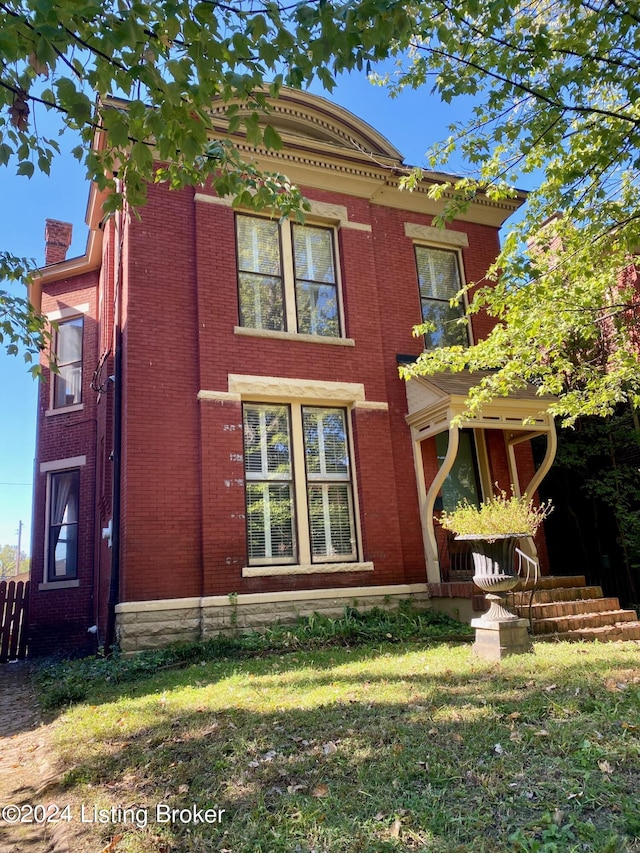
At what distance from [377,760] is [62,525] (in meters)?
11.1

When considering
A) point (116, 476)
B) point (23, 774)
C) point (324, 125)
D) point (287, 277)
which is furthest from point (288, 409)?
point (23, 774)

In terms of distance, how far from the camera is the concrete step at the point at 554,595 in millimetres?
8039

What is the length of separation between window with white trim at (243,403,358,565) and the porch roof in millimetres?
1305

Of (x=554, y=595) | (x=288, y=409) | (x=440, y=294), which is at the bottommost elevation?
(x=554, y=595)

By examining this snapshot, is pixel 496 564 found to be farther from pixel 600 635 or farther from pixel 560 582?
pixel 560 582

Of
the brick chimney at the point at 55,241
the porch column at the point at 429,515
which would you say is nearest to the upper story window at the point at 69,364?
the brick chimney at the point at 55,241

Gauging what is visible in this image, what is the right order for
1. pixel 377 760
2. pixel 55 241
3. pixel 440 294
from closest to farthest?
pixel 377 760, pixel 440 294, pixel 55 241

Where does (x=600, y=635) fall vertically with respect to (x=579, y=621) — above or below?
below

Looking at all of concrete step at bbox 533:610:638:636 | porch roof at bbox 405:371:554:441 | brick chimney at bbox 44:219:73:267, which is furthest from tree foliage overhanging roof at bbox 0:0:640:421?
brick chimney at bbox 44:219:73:267

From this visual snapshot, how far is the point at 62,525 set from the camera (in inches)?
509

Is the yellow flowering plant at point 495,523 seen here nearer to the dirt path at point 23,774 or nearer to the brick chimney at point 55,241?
the dirt path at point 23,774

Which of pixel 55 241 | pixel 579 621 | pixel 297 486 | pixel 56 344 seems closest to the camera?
pixel 579 621

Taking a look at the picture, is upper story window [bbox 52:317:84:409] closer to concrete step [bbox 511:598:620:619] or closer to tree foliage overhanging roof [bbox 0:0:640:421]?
tree foliage overhanging roof [bbox 0:0:640:421]

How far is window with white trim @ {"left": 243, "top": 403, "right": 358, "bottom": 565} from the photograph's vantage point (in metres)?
8.99
